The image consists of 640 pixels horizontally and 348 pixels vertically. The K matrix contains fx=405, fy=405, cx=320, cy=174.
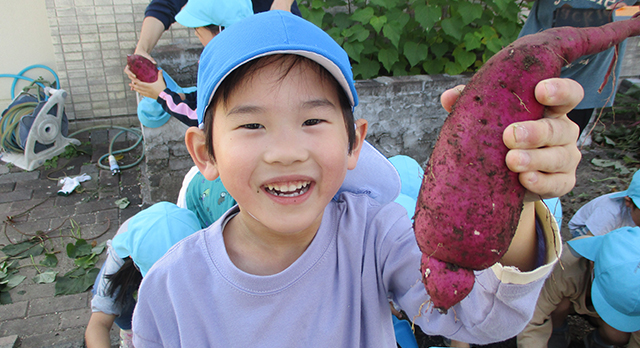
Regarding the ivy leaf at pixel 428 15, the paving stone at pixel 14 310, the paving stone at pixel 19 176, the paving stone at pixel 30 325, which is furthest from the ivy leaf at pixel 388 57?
the paving stone at pixel 19 176

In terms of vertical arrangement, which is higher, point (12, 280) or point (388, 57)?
point (388, 57)

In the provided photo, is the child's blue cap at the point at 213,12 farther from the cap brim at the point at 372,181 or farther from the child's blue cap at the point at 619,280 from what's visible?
the child's blue cap at the point at 619,280

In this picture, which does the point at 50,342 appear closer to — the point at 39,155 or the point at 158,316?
the point at 158,316

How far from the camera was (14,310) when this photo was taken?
10.2ft

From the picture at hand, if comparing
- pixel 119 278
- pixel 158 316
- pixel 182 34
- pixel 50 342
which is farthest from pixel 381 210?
pixel 182 34

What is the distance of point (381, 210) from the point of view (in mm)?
1377

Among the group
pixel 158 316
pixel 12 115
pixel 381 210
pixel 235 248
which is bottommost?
pixel 12 115

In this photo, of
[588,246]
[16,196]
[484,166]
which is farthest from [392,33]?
[16,196]

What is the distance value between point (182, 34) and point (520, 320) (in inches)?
216

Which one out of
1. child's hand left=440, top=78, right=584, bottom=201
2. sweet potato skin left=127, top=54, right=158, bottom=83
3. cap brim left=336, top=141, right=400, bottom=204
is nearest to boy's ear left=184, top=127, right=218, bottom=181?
cap brim left=336, top=141, right=400, bottom=204

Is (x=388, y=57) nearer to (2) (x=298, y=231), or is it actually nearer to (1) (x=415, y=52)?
(1) (x=415, y=52)

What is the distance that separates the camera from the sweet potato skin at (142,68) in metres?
3.18

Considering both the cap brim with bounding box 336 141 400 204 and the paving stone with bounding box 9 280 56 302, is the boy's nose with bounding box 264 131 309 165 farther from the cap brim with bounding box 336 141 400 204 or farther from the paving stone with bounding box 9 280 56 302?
the paving stone with bounding box 9 280 56 302

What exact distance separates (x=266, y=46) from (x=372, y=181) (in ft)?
2.41
